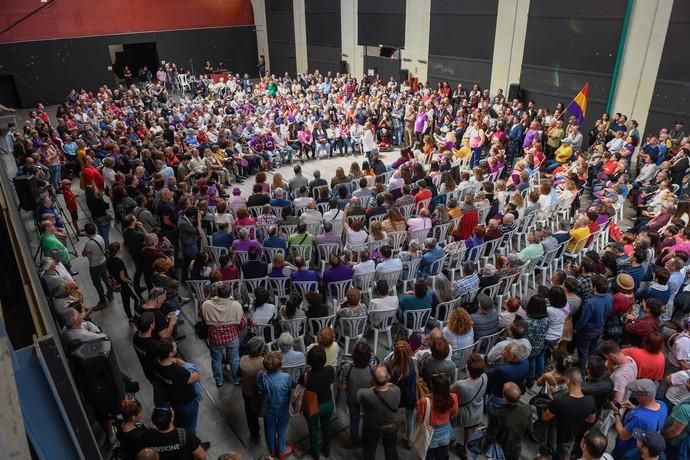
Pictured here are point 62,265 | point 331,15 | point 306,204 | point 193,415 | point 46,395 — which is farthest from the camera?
point 331,15

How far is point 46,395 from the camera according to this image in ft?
9.55

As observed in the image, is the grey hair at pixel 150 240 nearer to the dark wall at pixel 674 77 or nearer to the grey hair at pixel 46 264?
the grey hair at pixel 46 264

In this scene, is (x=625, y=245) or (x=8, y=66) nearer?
(x=625, y=245)

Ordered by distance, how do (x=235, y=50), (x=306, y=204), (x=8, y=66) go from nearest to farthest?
(x=306, y=204) < (x=8, y=66) < (x=235, y=50)

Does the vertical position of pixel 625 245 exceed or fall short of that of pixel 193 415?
it exceeds it

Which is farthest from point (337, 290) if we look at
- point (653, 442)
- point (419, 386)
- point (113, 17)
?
point (113, 17)

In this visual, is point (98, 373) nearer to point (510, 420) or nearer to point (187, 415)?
point (187, 415)

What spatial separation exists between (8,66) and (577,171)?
22.7 meters

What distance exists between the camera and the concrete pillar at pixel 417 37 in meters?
17.8

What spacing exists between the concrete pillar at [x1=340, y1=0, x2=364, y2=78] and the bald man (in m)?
20.1

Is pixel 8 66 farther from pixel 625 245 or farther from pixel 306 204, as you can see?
pixel 625 245

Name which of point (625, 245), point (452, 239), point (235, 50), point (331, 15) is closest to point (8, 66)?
point (235, 50)

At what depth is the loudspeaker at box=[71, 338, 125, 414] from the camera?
12.7ft

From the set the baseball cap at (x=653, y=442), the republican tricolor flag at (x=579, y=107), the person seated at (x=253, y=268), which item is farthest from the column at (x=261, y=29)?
the baseball cap at (x=653, y=442)
